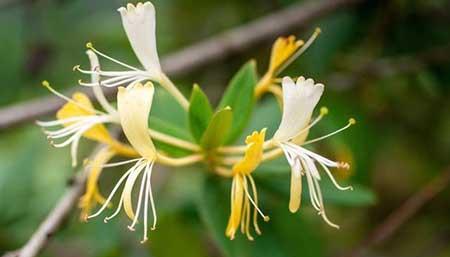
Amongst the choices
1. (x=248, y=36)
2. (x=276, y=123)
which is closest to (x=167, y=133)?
(x=276, y=123)

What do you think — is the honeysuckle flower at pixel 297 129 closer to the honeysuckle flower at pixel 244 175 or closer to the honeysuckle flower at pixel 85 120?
the honeysuckle flower at pixel 244 175

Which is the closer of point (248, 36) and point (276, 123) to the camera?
point (276, 123)

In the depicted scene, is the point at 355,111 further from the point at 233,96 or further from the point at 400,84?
the point at 233,96

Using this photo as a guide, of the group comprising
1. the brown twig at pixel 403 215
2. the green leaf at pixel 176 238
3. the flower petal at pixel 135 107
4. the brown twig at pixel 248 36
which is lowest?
the brown twig at pixel 403 215

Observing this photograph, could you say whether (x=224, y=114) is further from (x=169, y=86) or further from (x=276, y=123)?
(x=276, y=123)

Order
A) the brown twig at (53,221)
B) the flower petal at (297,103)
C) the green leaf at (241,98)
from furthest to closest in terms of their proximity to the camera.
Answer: the green leaf at (241,98) < the brown twig at (53,221) < the flower petal at (297,103)

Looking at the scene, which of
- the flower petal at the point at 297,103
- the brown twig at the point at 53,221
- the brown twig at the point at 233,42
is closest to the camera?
the flower petal at the point at 297,103

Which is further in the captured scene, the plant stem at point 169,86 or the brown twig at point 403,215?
the brown twig at point 403,215

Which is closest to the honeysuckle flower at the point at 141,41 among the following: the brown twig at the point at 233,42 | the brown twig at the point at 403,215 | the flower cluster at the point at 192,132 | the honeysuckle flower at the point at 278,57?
the flower cluster at the point at 192,132
